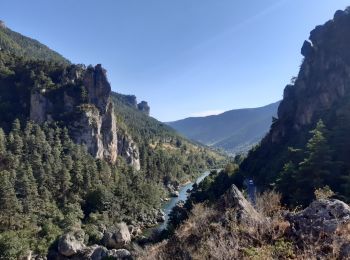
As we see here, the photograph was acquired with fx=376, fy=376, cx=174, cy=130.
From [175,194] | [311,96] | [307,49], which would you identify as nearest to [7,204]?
[311,96]

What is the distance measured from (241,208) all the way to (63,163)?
74041 mm

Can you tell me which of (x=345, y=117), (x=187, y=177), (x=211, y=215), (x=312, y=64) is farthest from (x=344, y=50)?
(x=187, y=177)

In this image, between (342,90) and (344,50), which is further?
(344,50)

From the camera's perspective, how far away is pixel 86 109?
11588 centimetres

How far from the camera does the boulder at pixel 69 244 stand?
57531 mm

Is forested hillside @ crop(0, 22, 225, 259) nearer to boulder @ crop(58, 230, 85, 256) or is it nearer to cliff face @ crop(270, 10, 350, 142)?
boulder @ crop(58, 230, 85, 256)

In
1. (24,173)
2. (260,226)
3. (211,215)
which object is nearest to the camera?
(260,226)

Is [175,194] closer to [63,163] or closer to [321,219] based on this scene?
[63,163]

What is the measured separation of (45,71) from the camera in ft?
412

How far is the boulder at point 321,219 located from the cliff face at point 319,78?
70221 mm

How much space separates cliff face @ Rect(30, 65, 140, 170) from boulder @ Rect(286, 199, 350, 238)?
330 feet

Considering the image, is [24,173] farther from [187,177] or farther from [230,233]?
[187,177]

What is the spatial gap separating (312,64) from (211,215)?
88.3m

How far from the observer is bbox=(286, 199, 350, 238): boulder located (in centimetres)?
1501
